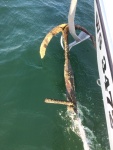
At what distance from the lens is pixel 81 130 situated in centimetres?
1109

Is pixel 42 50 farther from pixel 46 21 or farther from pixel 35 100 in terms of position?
pixel 46 21

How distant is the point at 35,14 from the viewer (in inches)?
687

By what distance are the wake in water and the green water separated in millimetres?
46

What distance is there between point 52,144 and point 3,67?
4.82 metres

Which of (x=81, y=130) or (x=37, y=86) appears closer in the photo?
(x=81, y=130)

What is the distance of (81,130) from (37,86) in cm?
310

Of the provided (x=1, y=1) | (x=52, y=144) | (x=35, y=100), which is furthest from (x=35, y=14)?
(x=52, y=144)

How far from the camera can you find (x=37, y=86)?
12.6 m

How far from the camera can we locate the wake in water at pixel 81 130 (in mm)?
10648

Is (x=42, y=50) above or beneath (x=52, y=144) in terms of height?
above

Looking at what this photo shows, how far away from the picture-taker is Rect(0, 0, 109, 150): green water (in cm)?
1065

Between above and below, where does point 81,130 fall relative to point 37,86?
below

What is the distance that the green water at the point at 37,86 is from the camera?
10648 mm

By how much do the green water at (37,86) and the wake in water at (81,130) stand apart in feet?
0.15
